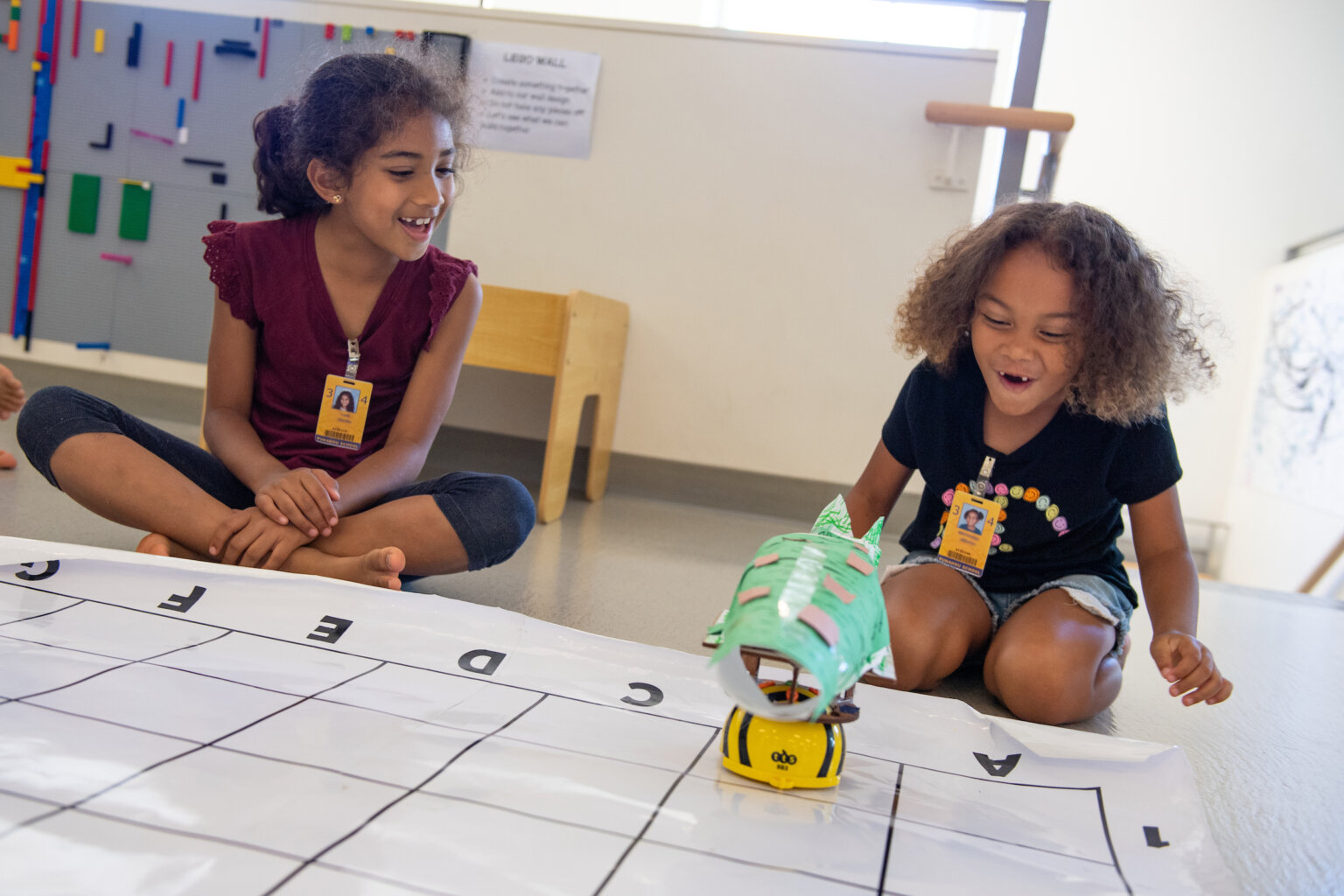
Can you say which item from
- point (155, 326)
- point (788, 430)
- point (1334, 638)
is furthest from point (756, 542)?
point (155, 326)

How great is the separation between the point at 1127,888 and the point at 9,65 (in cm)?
280

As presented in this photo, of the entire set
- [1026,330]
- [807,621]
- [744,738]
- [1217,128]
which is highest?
[1217,128]

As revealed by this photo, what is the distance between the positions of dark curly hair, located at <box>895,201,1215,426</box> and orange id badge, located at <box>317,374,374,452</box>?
0.67 metres

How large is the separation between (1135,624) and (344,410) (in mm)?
1204

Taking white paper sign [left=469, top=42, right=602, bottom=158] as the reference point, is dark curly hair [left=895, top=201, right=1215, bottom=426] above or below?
below

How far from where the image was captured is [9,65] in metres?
2.28

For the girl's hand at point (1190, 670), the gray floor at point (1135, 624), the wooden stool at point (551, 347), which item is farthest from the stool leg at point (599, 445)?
the girl's hand at point (1190, 670)

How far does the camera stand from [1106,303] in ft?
2.93

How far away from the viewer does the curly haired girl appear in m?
0.90

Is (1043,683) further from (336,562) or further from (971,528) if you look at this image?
(336,562)

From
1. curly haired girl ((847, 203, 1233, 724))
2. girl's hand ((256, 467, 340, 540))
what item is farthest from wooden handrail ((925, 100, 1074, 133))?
girl's hand ((256, 467, 340, 540))

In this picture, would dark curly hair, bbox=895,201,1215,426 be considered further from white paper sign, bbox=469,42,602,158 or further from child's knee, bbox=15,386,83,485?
white paper sign, bbox=469,42,602,158

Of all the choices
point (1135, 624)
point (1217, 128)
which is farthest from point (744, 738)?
point (1217, 128)

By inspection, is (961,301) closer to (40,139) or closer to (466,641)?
(466,641)
